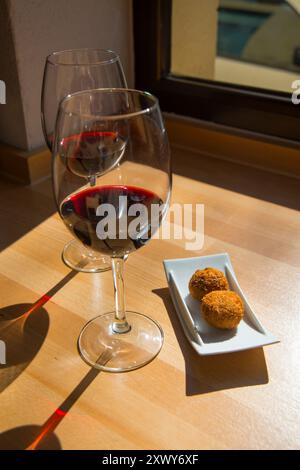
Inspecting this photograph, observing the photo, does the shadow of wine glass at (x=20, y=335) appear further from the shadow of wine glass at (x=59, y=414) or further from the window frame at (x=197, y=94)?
the window frame at (x=197, y=94)

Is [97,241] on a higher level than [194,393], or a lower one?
higher

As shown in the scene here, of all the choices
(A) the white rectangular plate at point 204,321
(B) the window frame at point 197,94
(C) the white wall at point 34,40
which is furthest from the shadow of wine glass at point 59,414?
(B) the window frame at point 197,94

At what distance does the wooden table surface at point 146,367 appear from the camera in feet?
1.49

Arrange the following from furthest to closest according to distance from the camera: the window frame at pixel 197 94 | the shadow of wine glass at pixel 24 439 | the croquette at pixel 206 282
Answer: the window frame at pixel 197 94, the croquette at pixel 206 282, the shadow of wine glass at pixel 24 439

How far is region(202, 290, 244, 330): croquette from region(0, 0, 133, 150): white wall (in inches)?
20.1

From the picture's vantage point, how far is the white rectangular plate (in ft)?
1.70

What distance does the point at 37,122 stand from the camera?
90cm

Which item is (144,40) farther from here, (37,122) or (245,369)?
Result: (245,369)

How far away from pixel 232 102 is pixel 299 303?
1.67ft

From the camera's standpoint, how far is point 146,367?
1.71 ft

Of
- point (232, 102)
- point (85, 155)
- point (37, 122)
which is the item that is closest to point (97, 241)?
point (85, 155)

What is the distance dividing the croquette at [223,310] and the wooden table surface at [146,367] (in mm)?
35
